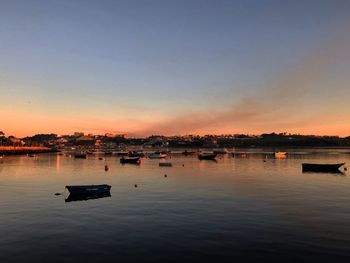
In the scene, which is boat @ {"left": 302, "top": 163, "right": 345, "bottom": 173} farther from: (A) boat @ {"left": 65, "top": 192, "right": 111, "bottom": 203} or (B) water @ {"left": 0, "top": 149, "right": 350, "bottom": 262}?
(A) boat @ {"left": 65, "top": 192, "right": 111, "bottom": 203}

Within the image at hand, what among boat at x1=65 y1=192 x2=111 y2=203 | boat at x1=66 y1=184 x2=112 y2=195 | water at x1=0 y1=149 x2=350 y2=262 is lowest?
water at x1=0 y1=149 x2=350 y2=262

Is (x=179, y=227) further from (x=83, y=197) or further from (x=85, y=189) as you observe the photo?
(x=85, y=189)

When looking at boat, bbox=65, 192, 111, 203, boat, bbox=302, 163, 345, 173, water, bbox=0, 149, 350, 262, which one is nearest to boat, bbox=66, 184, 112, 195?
boat, bbox=65, 192, 111, 203

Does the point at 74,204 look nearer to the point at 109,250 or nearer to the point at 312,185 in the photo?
the point at 109,250

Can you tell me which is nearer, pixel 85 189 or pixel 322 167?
pixel 85 189

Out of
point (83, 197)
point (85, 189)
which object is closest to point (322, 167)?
point (85, 189)

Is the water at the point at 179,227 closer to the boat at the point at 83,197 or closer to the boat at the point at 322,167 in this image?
the boat at the point at 83,197

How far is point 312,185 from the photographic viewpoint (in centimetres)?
6988

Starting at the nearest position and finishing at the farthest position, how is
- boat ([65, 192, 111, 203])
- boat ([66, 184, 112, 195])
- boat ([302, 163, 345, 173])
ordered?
boat ([65, 192, 111, 203]) < boat ([66, 184, 112, 195]) < boat ([302, 163, 345, 173])

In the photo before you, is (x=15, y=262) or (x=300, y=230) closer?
(x=15, y=262)

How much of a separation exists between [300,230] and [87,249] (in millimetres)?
19936

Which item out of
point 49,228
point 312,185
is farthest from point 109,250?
point 312,185

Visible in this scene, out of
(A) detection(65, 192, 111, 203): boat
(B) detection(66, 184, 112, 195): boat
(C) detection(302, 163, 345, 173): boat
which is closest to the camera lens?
(A) detection(65, 192, 111, 203): boat

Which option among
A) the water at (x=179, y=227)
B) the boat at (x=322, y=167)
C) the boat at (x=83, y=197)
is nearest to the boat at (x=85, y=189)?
the boat at (x=83, y=197)
